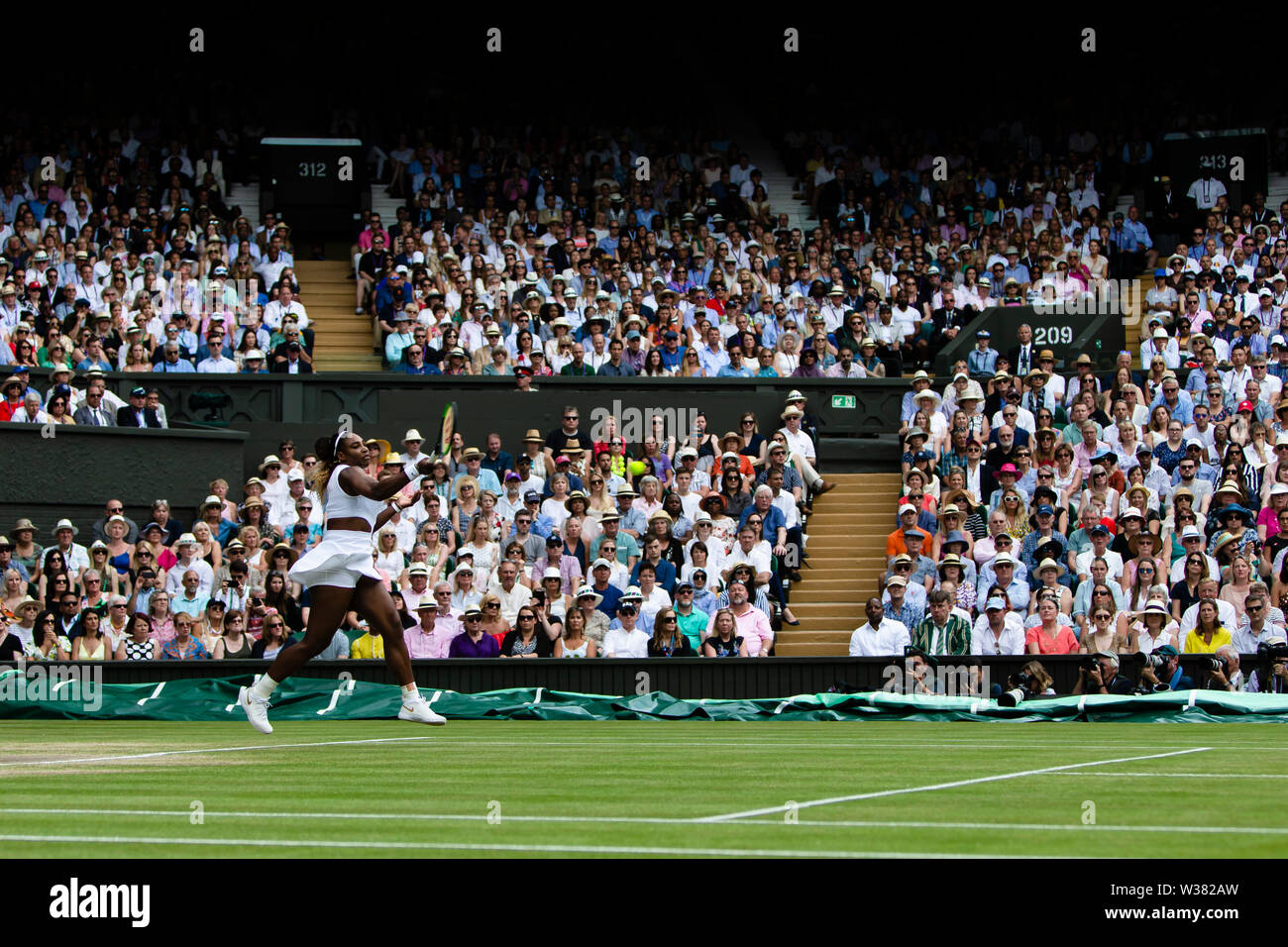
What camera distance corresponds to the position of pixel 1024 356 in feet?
81.5

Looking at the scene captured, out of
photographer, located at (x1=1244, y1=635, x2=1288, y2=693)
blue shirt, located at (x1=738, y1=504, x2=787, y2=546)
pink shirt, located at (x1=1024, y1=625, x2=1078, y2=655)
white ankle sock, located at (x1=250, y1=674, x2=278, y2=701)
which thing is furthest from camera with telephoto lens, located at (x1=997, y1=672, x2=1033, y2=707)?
white ankle sock, located at (x1=250, y1=674, x2=278, y2=701)

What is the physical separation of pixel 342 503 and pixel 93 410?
1150 cm

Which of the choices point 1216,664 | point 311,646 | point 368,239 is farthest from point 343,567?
point 368,239

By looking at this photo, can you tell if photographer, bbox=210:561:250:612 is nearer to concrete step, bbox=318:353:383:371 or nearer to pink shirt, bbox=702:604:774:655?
pink shirt, bbox=702:604:774:655

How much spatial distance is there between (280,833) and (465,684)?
37.3 feet

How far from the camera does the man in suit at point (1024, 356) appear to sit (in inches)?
970

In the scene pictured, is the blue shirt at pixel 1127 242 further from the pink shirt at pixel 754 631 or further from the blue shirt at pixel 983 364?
the pink shirt at pixel 754 631

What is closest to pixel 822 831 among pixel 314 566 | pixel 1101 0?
pixel 314 566

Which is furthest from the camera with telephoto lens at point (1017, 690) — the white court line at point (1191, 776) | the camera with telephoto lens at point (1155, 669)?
the white court line at point (1191, 776)

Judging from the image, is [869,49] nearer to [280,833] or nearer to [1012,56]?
[1012,56]

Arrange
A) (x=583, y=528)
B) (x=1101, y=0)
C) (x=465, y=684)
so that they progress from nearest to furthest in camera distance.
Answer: (x=465, y=684) < (x=583, y=528) < (x=1101, y=0)

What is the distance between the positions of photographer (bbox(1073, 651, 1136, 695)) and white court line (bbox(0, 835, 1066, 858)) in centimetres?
1136

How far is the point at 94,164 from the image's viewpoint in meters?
30.3

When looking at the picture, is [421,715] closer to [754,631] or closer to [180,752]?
[180,752]
